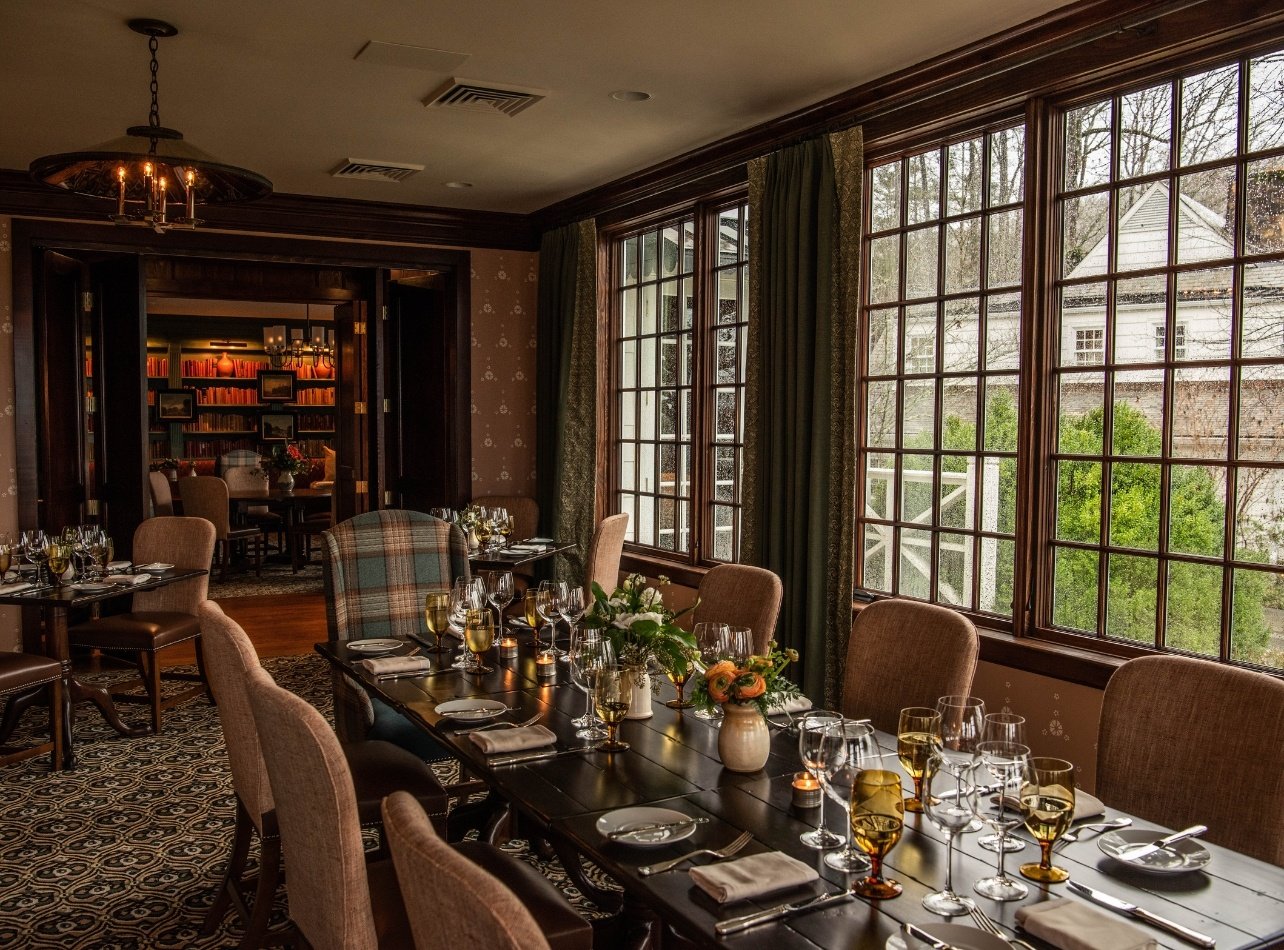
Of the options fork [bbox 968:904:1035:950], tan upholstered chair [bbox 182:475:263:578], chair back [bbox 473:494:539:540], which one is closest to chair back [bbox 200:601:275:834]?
fork [bbox 968:904:1035:950]

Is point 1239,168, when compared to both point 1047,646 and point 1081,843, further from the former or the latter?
point 1081,843

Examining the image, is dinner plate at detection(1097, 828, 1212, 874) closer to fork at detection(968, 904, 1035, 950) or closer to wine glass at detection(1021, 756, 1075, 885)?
wine glass at detection(1021, 756, 1075, 885)

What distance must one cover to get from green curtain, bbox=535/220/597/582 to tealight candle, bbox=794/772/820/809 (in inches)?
184

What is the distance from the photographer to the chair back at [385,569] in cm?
381

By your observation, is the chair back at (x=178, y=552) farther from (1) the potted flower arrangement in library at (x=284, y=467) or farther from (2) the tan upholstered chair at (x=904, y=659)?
(1) the potted flower arrangement in library at (x=284, y=467)

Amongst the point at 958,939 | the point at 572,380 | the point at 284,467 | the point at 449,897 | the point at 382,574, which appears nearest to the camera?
the point at 449,897

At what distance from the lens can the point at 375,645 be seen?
132 inches

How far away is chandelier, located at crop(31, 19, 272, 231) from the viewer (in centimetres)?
347

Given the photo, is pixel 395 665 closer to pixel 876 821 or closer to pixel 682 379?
pixel 876 821

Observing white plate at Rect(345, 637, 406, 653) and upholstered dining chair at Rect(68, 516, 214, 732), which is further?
upholstered dining chair at Rect(68, 516, 214, 732)

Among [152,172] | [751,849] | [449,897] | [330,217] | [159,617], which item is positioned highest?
[330,217]

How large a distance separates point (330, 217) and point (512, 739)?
5439 mm

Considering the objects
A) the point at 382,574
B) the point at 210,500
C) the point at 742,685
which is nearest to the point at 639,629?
the point at 742,685

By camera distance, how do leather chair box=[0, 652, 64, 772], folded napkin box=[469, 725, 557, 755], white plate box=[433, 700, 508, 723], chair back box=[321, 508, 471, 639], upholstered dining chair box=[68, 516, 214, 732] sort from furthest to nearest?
1. upholstered dining chair box=[68, 516, 214, 732]
2. leather chair box=[0, 652, 64, 772]
3. chair back box=[321, 508, 471, 639]
4. white plate box=[433, 700, 508, 723]
5. folded napkin box=[469, 725, 557, 755]
